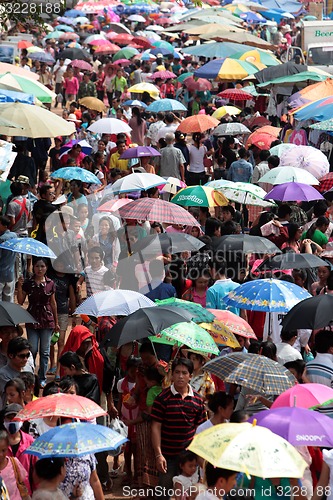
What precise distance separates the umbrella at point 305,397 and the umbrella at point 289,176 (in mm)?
6305

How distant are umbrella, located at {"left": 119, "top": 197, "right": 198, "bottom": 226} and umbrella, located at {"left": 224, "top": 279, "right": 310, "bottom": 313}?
211 cm

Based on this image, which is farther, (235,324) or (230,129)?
(230,129)

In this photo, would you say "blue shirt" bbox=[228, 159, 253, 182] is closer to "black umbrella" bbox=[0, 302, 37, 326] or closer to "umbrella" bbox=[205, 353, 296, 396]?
"black umbrella" bbox=[0, 302, 37, 326]

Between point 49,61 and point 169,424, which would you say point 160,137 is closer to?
point 169,424

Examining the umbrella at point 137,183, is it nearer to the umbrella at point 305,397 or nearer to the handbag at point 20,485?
the umbrella at point 305,397

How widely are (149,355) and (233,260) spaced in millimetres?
2721

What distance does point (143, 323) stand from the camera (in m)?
8.39

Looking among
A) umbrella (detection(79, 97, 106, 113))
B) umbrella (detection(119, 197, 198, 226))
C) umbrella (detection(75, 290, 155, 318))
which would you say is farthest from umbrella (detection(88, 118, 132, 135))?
umbrella (detection(75, 290, 155, 318))

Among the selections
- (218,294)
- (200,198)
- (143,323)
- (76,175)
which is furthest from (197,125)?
(143,323)

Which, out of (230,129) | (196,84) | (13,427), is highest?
(13,427)

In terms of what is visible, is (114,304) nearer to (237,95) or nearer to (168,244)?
(168,244)

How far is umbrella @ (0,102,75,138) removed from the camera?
14016 millimetres

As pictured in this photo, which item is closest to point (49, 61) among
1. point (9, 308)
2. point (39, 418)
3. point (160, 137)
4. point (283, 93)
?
point (283, 93)

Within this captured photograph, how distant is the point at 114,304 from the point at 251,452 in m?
3.58
